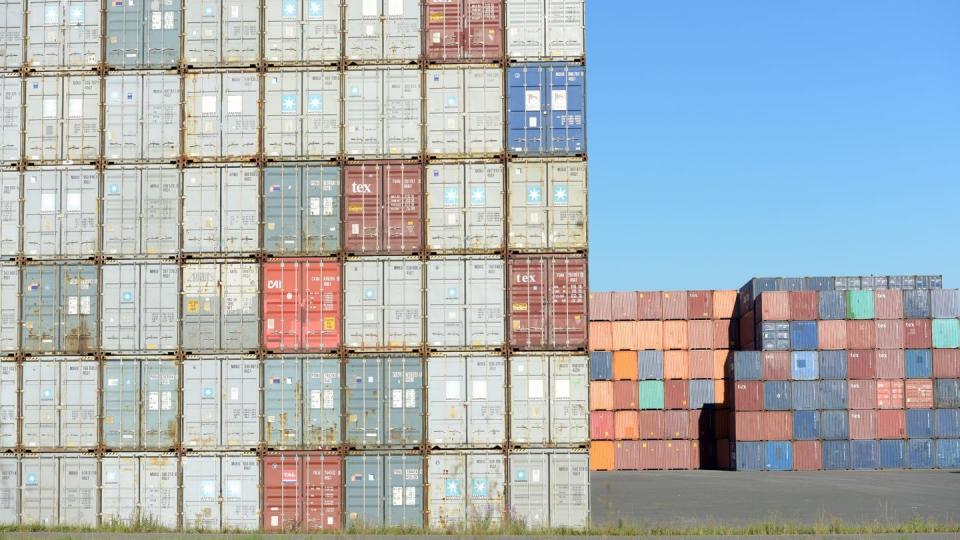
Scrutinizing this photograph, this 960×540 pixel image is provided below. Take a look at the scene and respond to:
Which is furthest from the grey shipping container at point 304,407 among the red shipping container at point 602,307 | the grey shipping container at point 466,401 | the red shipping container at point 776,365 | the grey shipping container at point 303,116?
the red shipping container at point 602,307

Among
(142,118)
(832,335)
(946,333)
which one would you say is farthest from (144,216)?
(946,333)

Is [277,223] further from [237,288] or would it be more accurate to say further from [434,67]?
[434,67]

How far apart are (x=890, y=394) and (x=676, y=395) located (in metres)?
13.4

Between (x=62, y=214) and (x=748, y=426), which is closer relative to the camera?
(x=62, y=214)

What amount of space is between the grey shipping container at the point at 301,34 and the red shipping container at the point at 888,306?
54100 mm

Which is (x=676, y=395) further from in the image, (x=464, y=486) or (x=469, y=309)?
(x=464, y=486)

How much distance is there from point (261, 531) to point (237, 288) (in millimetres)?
6041

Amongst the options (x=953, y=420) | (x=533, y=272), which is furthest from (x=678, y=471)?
(x=533, y=272)

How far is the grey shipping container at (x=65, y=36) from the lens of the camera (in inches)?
1319

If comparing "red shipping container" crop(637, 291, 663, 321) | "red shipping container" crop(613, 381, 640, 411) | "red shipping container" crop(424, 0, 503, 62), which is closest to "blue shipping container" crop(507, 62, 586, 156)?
"red shipping container" crop(424, 0, 503, 62)

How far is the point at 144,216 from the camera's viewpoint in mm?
32812

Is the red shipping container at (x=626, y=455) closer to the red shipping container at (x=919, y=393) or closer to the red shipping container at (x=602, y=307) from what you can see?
the red shipping container at (x=602, y=307)

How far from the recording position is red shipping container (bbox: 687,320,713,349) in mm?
84938

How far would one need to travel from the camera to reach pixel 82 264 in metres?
32.8
